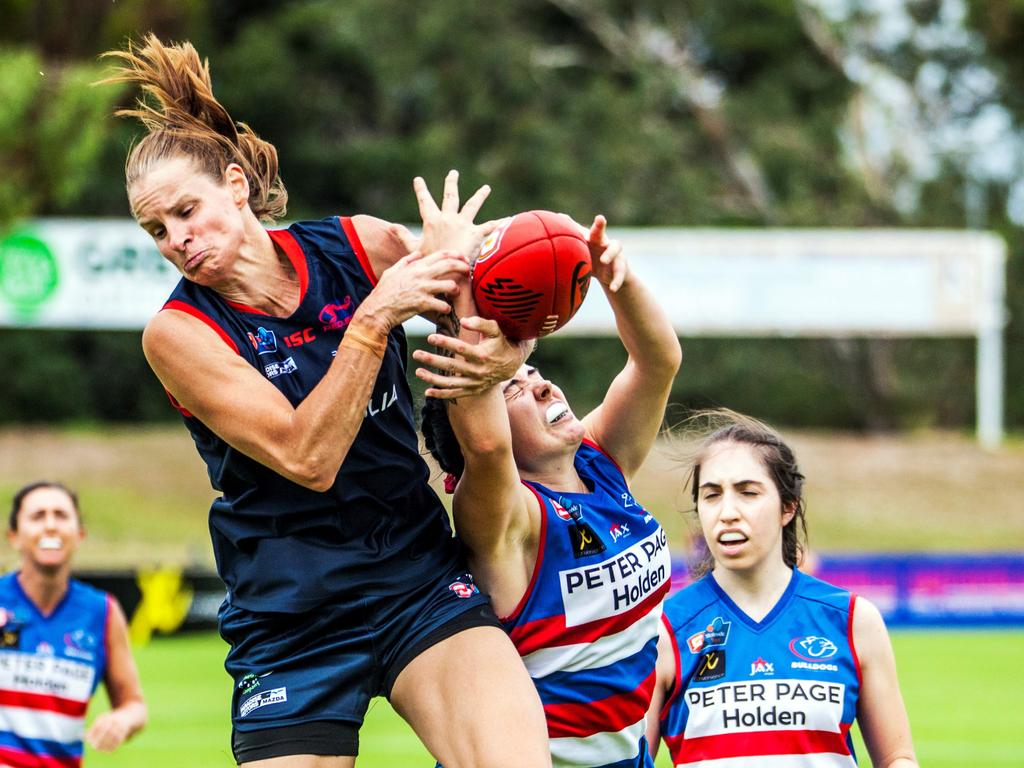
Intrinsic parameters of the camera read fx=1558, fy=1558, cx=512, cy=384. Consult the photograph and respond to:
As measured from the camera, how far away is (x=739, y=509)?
4.11m

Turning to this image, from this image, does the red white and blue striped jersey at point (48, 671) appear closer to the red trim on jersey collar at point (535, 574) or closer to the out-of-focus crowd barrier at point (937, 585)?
the red trim on jersey collar at point (535, 574)

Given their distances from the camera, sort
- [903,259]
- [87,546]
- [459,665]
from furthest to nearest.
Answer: [903,259], [87,546], [459,665]

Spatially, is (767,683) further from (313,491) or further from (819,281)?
(819,281)

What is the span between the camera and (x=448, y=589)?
12.4 ft

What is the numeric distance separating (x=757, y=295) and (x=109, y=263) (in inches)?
409

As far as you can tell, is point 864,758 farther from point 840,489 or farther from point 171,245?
point 840,489

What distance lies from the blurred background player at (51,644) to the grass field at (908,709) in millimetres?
2332

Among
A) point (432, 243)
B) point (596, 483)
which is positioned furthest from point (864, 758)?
point (432, 243)

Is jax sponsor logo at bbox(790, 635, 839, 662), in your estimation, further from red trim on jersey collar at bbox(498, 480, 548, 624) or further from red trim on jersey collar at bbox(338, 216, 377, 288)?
red trim on jersey collar at bbox(338, 216, 377, 288)

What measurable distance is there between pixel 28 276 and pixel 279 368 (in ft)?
71.0

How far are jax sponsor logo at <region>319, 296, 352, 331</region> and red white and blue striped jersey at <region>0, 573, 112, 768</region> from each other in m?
3.25

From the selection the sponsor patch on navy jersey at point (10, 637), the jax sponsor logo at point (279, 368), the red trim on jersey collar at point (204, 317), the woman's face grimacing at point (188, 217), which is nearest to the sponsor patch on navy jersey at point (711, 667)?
the jax sponsor logo at point (279, 368)

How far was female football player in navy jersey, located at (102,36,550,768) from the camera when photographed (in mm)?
3527

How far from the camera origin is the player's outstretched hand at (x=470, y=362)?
349 centimetres
